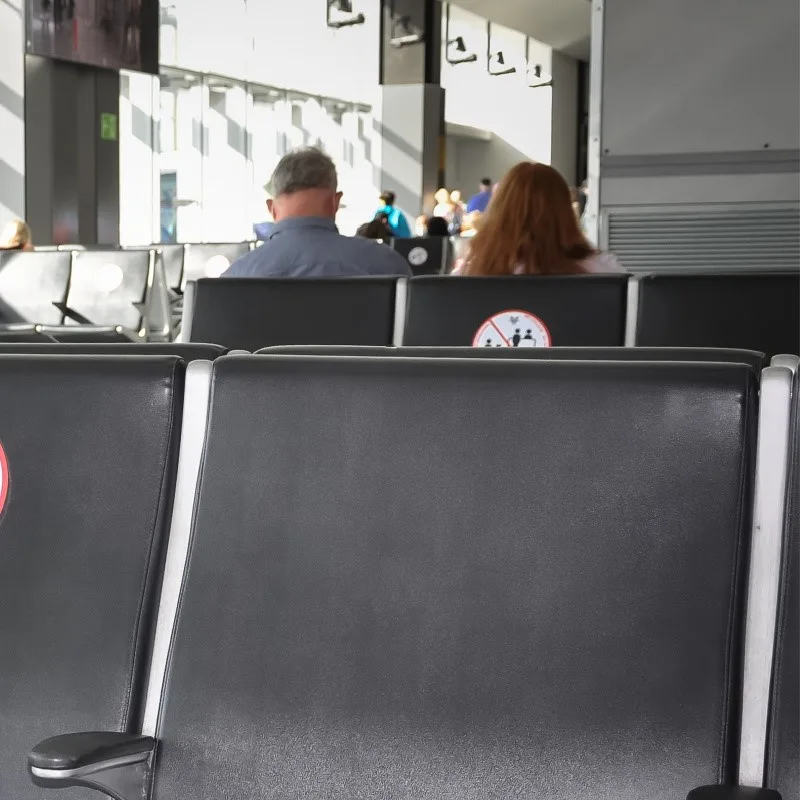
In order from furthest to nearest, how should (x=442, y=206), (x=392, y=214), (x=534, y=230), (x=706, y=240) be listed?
(x=442, y=206)
(x=392, y=214)
(x=706, y=240)
(x=534, y=230)

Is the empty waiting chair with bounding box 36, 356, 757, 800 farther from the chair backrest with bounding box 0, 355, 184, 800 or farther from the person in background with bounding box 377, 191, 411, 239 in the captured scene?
the person in background with bounding box 377, 191, 411, 239

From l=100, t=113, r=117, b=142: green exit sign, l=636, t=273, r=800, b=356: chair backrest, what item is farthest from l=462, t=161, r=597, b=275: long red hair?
l=100, t=113, r=117, b=142: green exit sign

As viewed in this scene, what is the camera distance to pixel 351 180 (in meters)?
18.2

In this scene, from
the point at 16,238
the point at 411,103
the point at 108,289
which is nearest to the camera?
the point at 108,289

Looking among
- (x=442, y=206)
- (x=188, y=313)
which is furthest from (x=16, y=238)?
(x=442, y=206)

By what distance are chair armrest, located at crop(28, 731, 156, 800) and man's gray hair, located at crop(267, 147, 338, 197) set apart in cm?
274

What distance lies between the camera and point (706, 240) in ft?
14.9

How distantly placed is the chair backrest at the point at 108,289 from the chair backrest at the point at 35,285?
0.19 feet

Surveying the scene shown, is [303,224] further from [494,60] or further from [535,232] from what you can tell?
[494,60]

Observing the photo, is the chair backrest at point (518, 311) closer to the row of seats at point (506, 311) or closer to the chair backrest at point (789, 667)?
the row of seats at point (506, 311)

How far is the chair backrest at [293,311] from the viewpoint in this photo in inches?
111

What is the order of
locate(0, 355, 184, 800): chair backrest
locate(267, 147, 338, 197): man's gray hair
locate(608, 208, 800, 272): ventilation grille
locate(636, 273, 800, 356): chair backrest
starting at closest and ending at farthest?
locate(0, 355, 184, 800): chair backrest, locate(636, 273, 800, 356): chair backrest, locate(267, 147, 338, 197): man's gray hair, locate(608, 208, 800, 272): ventilation grille

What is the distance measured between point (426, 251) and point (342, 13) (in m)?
6.39

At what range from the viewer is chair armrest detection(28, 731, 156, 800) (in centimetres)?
99
